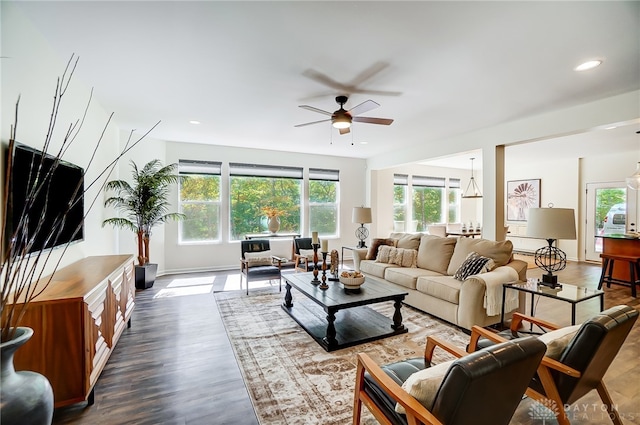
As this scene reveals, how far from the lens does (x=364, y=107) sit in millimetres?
3023

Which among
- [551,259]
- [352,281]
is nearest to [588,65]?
[352,281]

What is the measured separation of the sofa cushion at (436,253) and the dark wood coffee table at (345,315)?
3.63 feet

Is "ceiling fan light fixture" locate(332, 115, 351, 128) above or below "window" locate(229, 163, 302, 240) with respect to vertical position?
above

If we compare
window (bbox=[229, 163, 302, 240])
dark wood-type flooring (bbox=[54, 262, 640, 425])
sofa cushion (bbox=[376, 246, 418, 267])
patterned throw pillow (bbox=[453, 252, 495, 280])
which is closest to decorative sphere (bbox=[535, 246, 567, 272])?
patterned throw pillow (bbox=[453, 252, 495, 280])

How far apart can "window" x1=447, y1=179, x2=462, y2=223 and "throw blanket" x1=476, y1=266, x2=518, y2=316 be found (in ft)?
21.2

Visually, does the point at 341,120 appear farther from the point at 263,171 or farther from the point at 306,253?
the point at 263,171

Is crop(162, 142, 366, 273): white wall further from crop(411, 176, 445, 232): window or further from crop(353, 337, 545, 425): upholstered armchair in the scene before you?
crop(353, 337, 545, 425): upholstered armchair

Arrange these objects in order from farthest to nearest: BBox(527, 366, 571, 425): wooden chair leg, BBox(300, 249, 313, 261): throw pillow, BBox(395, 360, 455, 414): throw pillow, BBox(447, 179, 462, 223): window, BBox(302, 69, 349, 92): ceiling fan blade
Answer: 1. BBox(447, 179, 462, 223): window
2. BBox(300, 249, 313, 261): throw pillow
3. BBox(302, 69, 349, 92): ceiling fan blade
4. BBox(527, 366, 571, 425): wooden chair leg
5. BBox(395, 360, 455, 414): throw pillow

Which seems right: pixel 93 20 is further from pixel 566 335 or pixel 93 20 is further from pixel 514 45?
pixel 566 335

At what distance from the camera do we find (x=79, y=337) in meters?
1.90

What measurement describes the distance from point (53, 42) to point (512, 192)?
10.9 meters

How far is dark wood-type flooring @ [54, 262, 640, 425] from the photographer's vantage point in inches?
77.4

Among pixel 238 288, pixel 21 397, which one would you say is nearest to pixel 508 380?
pixel 21 397

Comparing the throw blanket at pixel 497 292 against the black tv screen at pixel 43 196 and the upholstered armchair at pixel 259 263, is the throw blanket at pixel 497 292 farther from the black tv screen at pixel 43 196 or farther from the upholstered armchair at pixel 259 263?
the black tv screen at pixel 43 196
